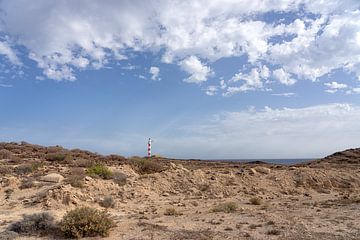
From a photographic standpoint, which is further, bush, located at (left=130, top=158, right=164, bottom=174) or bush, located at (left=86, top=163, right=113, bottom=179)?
bush, located at (left=130, top=158, right=164, bottom=174)

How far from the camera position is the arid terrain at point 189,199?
13009 millimetres

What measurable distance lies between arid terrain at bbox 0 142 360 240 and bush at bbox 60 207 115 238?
34 cm

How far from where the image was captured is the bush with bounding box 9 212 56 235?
1285cm

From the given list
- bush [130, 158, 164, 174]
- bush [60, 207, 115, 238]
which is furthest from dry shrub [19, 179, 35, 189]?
bush [130, 158, 164, 174]

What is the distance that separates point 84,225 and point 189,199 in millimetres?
8400

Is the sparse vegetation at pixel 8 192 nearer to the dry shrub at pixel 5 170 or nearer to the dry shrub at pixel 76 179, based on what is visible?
the dry shrub at pixel 76 179

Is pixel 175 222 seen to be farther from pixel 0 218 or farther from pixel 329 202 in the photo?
pixel 329 202

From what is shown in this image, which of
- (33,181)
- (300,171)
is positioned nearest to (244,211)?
(33,181)

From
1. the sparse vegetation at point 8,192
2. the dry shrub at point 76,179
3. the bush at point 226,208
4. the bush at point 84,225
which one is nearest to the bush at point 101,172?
the dry shrub at point 76,179

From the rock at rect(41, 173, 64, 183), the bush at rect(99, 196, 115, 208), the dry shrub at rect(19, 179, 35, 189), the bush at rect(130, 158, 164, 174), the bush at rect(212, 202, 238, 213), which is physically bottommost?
the bush at rect(212, 202, 238, 213)

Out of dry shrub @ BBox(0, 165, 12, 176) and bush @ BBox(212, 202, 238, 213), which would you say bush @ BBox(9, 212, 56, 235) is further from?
dry shrub @ BBox(0, 165, 12, 176)

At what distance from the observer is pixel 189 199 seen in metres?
20.2

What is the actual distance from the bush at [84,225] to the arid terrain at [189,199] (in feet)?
1.12

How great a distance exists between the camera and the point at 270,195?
73.7 ft
